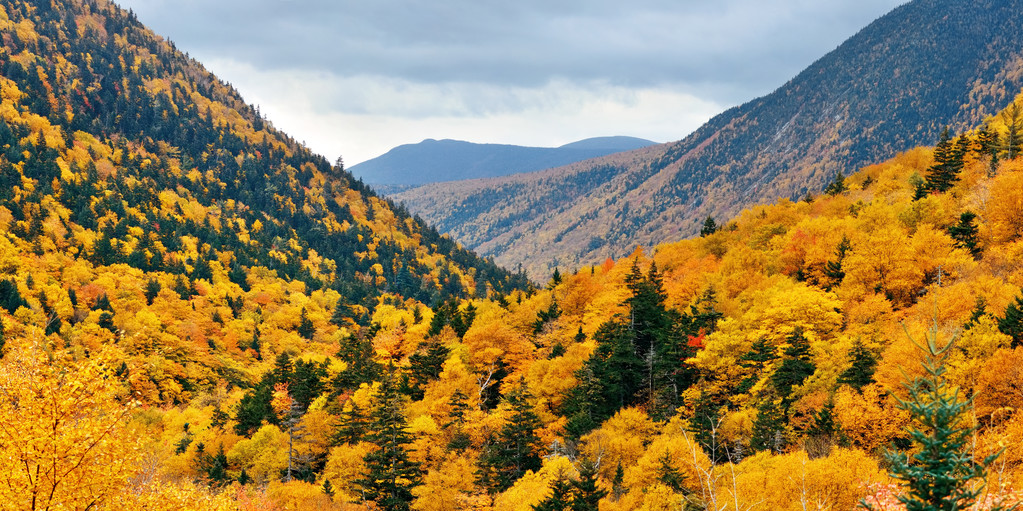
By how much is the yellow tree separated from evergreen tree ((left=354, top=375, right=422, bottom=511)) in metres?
41.7

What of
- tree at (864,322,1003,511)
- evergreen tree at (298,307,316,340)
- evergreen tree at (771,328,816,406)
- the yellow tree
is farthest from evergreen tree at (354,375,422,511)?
evergreen tree at (298,307,316,340)

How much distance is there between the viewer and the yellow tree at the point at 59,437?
58.3ft

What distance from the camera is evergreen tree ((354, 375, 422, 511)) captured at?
59.6 meters

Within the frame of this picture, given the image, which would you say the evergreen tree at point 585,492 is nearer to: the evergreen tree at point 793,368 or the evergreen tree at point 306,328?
the evergreen tree at point 793,368

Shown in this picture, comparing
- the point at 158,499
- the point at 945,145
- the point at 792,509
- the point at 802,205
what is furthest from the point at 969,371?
the point at 802,205

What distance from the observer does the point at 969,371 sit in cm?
4325

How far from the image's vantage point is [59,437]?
59.5 ft

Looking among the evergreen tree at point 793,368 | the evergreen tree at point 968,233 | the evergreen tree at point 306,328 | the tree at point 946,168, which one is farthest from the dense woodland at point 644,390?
the evergreen tree at point 306,328

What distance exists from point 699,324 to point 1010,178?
37.1m

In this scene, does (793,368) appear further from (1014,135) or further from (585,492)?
(1014,135)

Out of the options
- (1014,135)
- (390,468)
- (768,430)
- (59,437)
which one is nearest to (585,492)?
(768,430)

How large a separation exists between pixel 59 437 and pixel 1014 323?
56261 millimetres

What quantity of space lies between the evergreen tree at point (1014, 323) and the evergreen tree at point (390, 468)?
163 feet

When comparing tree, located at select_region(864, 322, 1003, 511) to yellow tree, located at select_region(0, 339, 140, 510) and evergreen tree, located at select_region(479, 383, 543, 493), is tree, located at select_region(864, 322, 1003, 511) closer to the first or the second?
yellow tree, located at select_region(0, 339, 140, 510)
